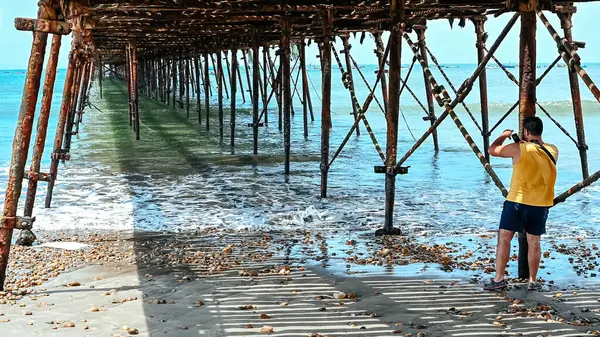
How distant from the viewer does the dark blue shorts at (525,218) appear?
5.79 meters

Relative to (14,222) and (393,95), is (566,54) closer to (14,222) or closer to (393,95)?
(393,95)

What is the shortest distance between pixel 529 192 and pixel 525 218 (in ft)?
0.71

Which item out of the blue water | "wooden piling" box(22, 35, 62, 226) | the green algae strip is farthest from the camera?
the green algae strip

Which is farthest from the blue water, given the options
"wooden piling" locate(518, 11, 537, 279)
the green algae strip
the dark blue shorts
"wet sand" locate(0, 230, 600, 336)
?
the dark blue shorts

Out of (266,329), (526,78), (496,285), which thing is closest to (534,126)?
(526,78)

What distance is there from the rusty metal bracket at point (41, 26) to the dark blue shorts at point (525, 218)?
364 centimetres

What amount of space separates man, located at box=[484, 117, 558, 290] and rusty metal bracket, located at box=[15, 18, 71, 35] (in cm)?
341

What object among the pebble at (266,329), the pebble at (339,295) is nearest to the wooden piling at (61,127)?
the pebble at (339,295)

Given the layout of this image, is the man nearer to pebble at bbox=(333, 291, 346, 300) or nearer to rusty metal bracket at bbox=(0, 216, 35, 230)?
pebble at bbox=(333, 291, 346, 300)

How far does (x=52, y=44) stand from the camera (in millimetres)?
6477

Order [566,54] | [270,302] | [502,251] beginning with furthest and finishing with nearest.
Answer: [566,54], [502,251], [270,302]

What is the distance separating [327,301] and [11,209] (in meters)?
2.53

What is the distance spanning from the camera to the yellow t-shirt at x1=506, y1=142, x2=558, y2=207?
5668 millimetres

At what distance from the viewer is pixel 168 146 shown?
747 inches
